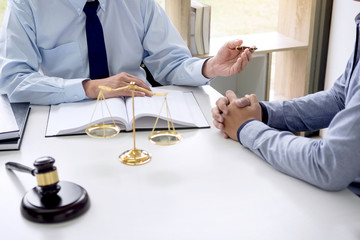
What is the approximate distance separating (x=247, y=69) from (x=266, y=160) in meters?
1.95

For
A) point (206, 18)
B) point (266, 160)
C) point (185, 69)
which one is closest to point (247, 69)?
point (206, 18)

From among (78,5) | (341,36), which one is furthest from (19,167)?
(341,36)

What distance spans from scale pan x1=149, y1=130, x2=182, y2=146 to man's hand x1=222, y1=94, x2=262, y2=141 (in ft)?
0.58

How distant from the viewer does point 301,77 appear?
303 cm

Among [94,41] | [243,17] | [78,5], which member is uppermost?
[78,5]

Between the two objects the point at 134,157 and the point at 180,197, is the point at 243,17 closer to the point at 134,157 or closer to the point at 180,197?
the point at 134,157

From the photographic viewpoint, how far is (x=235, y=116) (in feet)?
4.44

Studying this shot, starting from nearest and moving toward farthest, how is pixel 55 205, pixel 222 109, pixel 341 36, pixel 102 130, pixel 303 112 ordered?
pixel 55 205 < pixel 102 130 < pixel 222 109 < pixel 303 112 < pixel 341 36

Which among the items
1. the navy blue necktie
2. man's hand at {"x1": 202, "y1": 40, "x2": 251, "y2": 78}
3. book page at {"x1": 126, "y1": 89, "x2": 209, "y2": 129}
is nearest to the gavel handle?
book page at {"x1": 126, "y1": 89, "x2": 209, "y2": 129}

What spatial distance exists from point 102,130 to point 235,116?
400mm

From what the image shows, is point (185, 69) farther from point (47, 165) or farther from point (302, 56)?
point (302, 56)

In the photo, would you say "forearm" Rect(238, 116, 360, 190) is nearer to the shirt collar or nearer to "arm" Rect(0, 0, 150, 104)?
"arm" Rect(0, 0, 150, 104)

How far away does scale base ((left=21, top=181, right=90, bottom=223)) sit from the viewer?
95cm

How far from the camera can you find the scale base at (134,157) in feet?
3.88
